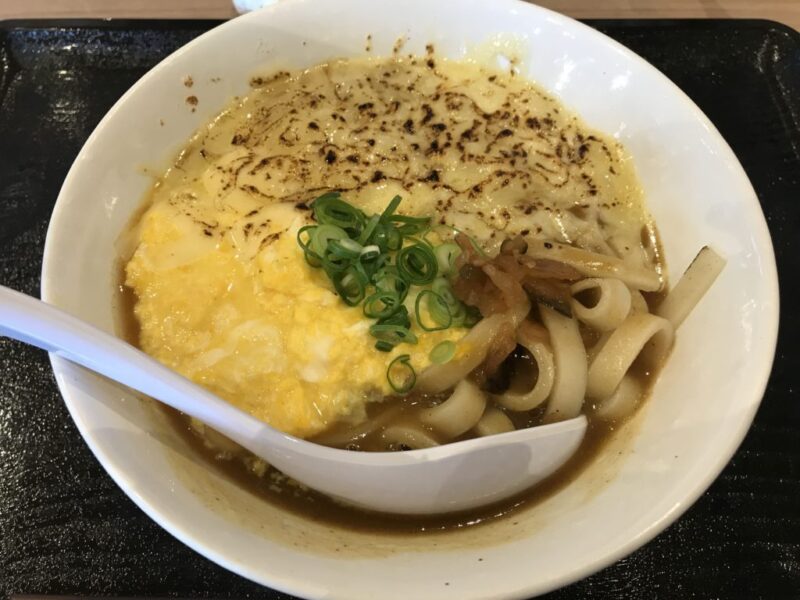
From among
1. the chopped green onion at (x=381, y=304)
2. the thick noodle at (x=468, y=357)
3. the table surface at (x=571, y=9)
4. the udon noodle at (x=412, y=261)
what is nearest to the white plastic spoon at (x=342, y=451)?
the udon noodle at (x=412, y=261)

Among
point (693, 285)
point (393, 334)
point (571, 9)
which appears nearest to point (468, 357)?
point (393, 334)

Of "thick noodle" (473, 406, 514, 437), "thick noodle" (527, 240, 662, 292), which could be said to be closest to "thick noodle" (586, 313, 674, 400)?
"thick noodle" (527, 240, 662, 292)

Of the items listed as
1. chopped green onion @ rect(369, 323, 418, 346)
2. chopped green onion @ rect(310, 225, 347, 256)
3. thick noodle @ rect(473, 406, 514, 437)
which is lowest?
thick noodle @ rect(473, 406, 514, 437)

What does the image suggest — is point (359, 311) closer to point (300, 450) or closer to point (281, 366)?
point (281, 366)

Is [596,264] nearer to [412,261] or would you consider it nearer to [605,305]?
[605,305]

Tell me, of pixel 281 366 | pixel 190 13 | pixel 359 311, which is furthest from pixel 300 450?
pixel 190 13

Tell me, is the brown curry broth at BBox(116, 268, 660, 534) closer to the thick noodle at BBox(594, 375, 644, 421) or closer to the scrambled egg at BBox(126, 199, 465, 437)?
the thick noodle at BBox(594, 375, 644, 421)
